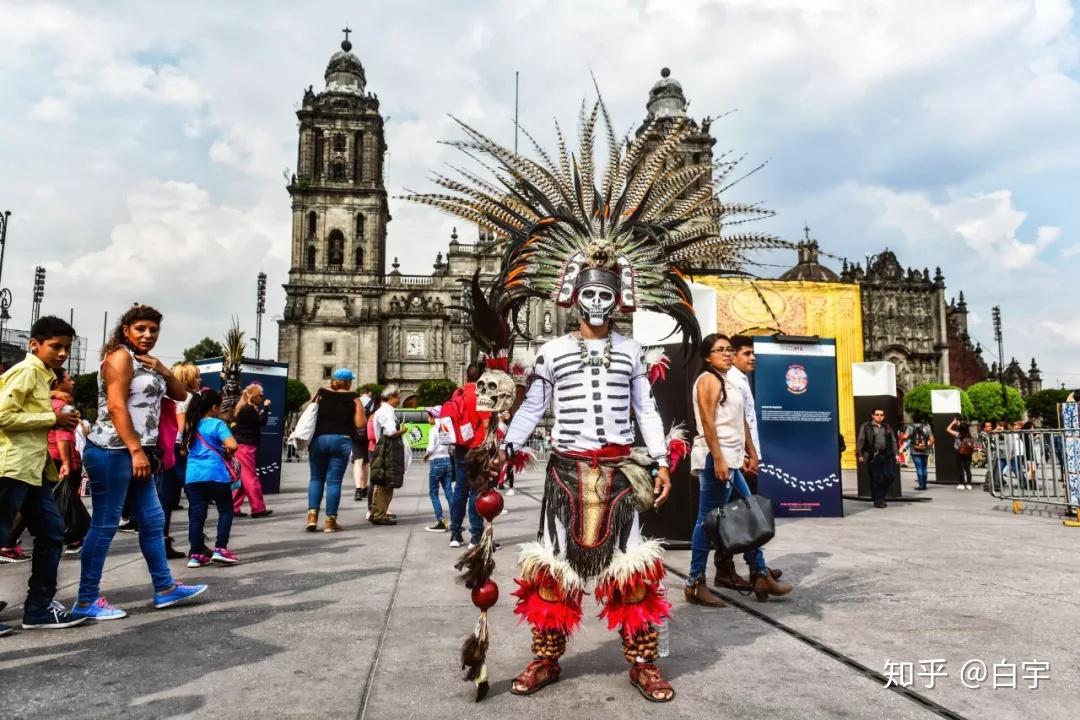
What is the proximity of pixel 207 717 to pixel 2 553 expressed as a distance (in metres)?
5.02

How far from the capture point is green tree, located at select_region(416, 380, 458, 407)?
51.5 m

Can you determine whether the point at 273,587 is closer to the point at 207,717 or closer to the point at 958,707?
the point at 207,717

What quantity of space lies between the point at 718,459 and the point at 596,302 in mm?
1678

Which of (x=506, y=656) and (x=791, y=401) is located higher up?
(x=791, y=401)

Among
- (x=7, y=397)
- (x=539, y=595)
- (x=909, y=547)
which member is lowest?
(x=909, y=547)

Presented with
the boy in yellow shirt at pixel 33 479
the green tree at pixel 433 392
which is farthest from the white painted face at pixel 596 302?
the green tree at pixel 433 392

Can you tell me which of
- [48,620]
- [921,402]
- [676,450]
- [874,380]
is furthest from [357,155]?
[676,450]

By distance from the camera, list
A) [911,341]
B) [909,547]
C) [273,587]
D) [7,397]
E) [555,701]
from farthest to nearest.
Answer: [911,341], [909,547], [273,587], [7,397], [555,701]

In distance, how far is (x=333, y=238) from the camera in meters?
56.3

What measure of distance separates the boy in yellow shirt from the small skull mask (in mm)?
2695

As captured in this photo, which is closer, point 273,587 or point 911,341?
point 273,587

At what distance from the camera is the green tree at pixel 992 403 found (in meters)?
45.5

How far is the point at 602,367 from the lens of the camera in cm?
344

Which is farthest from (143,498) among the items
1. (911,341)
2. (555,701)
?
(911,341)
